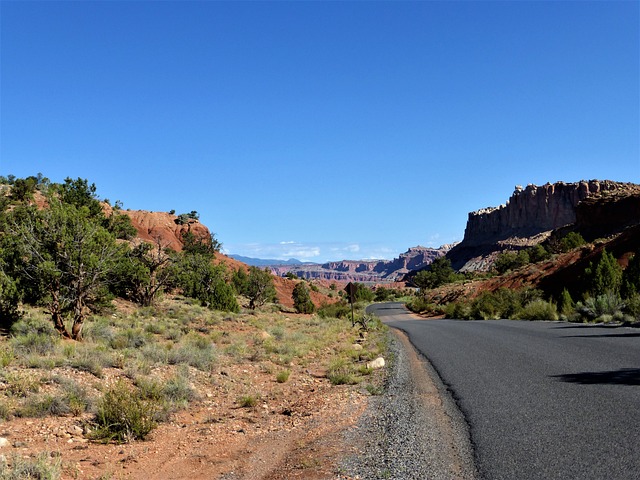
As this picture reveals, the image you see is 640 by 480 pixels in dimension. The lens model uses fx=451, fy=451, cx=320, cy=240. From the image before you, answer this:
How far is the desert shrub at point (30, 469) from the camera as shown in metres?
5.16

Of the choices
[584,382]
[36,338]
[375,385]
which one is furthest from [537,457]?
[36,338]

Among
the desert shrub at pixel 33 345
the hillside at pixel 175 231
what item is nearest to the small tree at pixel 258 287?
the hillside at pixel 175 231

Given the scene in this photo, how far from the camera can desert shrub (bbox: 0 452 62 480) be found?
5160 mm

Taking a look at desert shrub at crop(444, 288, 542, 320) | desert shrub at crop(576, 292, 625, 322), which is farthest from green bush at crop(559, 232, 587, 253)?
desert shrub at crop(576, 292, 625, 322)

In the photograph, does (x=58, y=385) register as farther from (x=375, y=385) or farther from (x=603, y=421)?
(x=603, y=421)

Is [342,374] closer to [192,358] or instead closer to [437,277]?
[192,358]

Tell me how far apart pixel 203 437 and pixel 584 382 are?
6.80 metres

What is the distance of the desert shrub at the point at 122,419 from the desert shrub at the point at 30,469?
4.65 ft

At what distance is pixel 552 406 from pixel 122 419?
6831 mm

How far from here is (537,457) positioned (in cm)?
502

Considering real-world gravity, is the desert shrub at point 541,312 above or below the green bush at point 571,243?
below

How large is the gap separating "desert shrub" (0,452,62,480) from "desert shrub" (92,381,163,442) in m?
1.42

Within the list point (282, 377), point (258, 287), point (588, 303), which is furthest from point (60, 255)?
point (258, 287)

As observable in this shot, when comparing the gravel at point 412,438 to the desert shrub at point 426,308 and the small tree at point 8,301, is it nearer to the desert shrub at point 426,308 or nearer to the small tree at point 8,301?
the small tree at point 8,301
